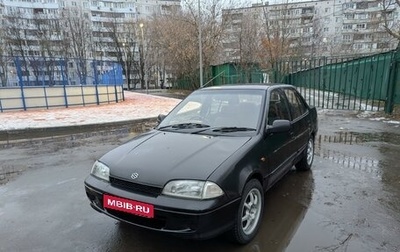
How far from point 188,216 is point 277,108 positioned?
2.19 metres

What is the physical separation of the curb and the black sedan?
609 cm

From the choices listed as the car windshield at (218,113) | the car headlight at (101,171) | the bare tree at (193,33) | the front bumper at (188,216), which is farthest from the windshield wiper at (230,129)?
the bare tree at (193,33)

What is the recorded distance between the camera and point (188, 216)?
94.3 inches

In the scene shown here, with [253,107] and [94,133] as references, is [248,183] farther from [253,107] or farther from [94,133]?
[94,133]

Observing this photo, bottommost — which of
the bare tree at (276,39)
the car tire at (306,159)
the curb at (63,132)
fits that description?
the curb at (63,132)

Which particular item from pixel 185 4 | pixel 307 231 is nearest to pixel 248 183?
pixel 307 231

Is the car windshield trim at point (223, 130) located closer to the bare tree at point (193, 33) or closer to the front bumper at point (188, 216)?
the front bumper at point (188, 216)

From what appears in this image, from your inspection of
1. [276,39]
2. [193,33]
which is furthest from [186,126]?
[276,39]

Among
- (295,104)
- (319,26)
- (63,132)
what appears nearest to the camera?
(295,104)

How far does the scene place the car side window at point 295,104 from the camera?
4.50 meters

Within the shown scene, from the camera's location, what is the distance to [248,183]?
9.37ft

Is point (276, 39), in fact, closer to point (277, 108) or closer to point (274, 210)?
point (277, 108)

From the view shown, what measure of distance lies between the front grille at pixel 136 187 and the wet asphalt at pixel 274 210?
67 cm

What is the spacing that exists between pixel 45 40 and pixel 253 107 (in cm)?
5272
